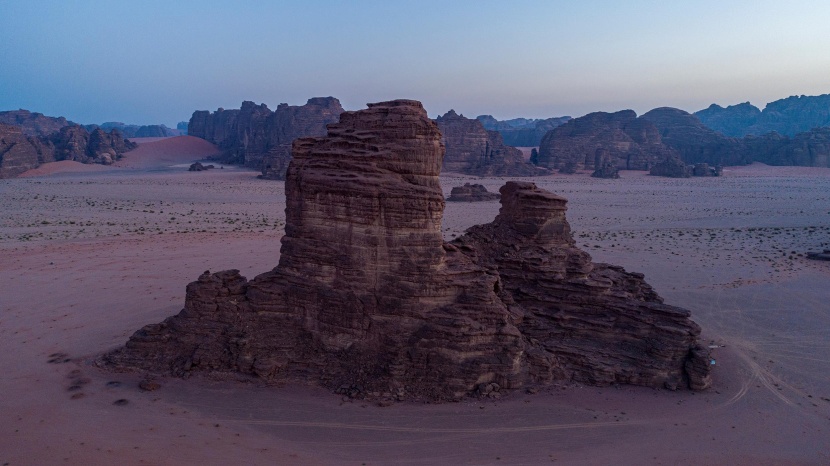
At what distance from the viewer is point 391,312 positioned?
13344mm

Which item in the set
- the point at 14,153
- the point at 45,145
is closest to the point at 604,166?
the point at 14,153

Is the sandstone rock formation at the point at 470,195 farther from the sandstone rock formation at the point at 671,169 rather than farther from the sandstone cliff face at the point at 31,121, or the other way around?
the sandstone cliff face at the point at 31,121

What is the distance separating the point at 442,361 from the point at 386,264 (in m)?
2.79

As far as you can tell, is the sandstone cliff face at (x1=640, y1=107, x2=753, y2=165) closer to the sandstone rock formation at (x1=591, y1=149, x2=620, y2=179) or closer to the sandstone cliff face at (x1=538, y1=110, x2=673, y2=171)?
the sandstone cliff face at (x1=538, y1=110, x2=673, y2=171)

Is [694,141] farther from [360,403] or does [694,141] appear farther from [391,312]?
A: [360,403]

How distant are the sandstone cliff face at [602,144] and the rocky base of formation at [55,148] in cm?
9162

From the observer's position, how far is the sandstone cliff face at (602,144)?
10538cm

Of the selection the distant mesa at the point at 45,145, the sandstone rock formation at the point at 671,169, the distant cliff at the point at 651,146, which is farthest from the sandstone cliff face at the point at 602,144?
the distant mesa at the point at 45,145

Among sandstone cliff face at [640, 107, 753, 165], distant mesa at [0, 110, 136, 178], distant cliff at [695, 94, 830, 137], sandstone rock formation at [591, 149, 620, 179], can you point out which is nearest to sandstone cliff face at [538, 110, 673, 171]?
sandstone rock formation at [591, 149, 620, 179]

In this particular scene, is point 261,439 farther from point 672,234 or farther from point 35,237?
point 672,234

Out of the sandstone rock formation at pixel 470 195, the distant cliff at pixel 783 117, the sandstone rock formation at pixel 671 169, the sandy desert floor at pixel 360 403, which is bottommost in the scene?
the sandy desert floor at pixel 360 403

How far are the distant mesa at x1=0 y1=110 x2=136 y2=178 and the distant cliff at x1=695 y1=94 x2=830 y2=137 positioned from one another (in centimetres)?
18883

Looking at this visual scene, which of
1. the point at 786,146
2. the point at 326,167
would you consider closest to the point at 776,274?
the point at 326,167

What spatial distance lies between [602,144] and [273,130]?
218ft
